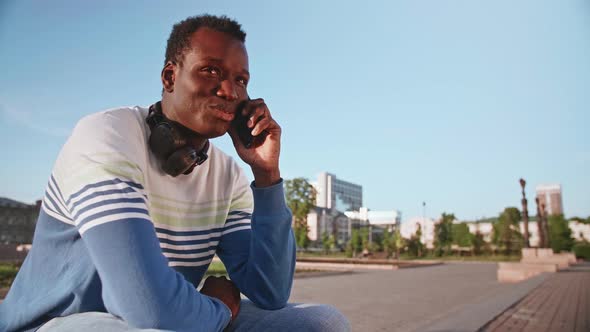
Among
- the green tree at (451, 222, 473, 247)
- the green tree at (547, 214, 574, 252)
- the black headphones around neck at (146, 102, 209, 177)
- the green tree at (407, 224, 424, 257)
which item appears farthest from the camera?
the green tree at (547, 214, 574, 252)

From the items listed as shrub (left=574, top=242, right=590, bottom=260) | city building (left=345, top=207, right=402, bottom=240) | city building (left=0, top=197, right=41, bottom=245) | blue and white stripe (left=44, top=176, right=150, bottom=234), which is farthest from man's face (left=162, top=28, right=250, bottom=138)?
shrub (left=574, top=242, right=590, bottom=260)

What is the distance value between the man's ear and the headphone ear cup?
287mm

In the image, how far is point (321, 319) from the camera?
1.56 m

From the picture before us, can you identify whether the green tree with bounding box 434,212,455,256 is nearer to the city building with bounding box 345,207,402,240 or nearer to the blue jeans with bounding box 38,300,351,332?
the city building with bounding box 345,207,402,240

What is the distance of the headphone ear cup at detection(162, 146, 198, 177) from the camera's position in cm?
147

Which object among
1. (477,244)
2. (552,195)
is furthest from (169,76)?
(552,195)

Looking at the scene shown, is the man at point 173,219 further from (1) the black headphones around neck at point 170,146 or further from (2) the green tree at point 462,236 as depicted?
(2) the green tree at point 462,236

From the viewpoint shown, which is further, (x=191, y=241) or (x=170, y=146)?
(x=191, y=241)

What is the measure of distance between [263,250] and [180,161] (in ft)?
1.72

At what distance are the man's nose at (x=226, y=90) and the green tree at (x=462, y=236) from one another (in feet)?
189

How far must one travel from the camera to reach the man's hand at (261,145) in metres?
1.77

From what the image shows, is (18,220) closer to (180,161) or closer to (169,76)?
(169,76)

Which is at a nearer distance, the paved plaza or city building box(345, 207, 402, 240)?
city building box(345, 207, 402, 240)

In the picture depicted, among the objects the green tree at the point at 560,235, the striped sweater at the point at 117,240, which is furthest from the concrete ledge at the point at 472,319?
the green tree at the point at 560,235
